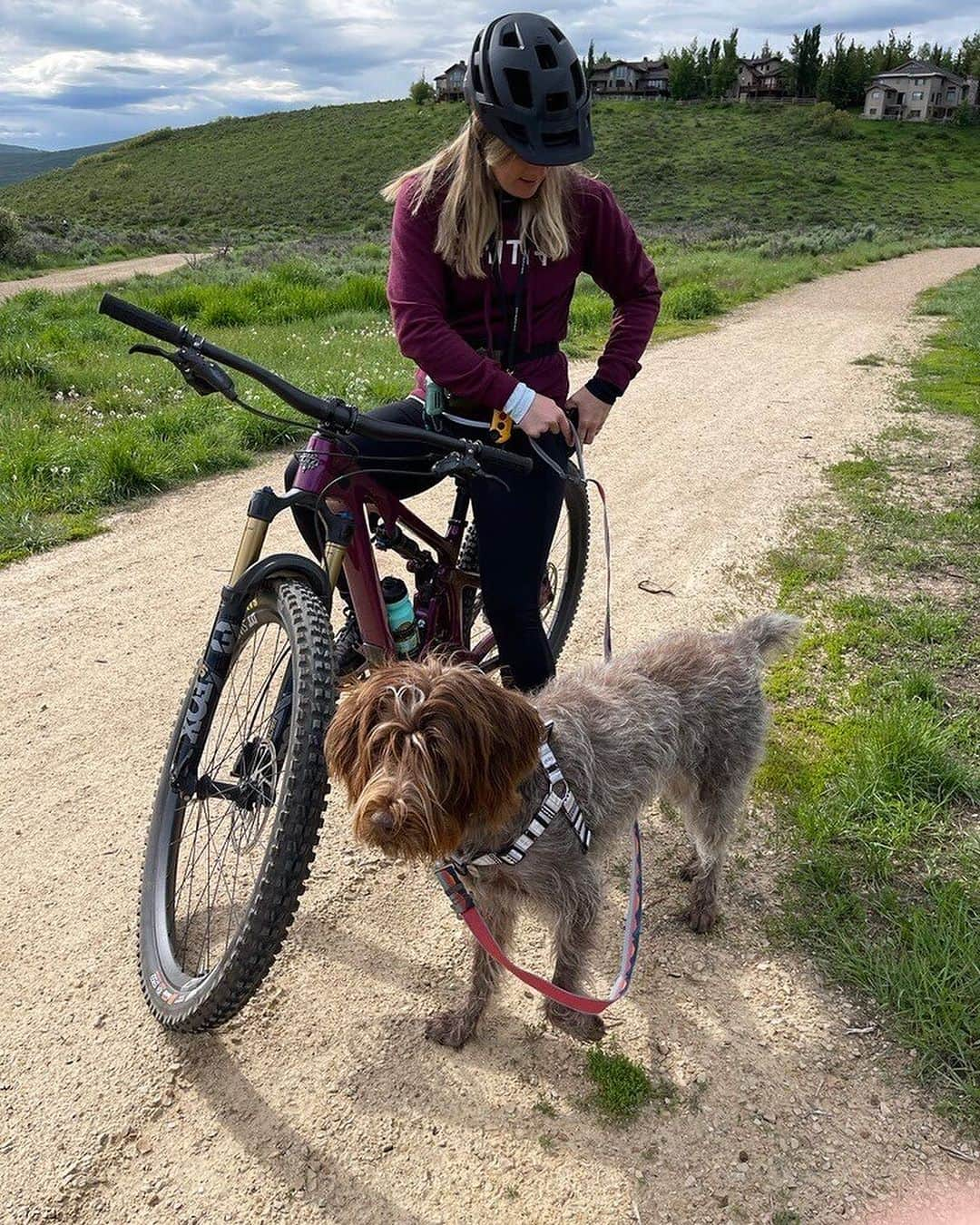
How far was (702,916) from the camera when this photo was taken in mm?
3375

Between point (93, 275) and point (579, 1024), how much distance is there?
32.6 meters

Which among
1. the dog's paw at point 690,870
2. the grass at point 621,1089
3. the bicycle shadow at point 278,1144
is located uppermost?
the bicycle shadow at point 278,1144

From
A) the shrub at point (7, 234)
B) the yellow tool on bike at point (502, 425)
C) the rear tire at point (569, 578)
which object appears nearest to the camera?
the yellow tool on bike at point (502, 425)

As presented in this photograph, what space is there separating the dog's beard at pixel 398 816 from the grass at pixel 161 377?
5.34 metres

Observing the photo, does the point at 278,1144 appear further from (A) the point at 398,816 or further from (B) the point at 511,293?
(B) the point at 511,293

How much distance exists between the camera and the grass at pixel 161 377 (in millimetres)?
7270

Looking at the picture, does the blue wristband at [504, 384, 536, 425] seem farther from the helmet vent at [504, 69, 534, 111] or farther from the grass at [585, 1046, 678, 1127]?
the grass at [585, 1046, 678, 1127]

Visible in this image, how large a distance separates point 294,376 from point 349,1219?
956 centimetres

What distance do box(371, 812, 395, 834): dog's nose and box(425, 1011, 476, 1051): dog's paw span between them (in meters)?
1.21

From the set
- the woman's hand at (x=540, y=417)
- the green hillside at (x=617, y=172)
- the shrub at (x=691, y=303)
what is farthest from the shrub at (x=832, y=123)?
the woman's hand at (x=540, y=417)

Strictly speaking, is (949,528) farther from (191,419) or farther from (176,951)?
(191,419)

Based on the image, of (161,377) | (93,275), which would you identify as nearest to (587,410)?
(161,377)

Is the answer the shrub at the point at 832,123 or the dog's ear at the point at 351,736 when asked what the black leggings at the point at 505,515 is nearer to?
the dog's ear at the point at 351,736

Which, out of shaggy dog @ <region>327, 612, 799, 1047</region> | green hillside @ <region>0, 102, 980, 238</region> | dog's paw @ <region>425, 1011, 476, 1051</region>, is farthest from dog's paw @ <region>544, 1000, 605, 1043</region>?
green hillside @ <region>0, 102, 980, 238</region>
